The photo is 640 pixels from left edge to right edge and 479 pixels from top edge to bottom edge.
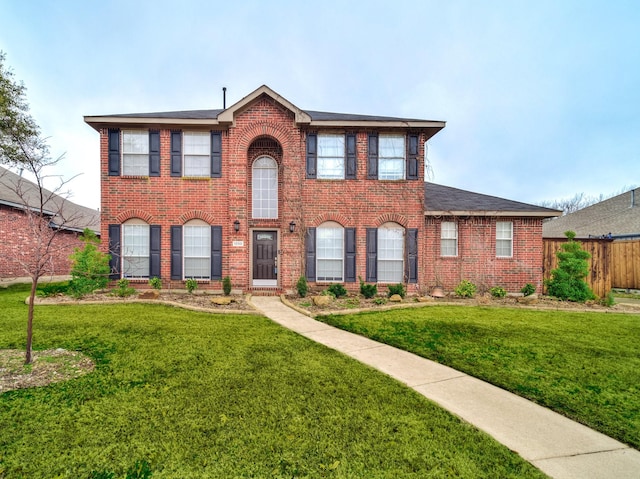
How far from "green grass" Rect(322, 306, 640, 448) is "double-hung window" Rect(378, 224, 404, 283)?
242 centimetres

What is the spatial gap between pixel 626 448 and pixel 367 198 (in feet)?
28.4

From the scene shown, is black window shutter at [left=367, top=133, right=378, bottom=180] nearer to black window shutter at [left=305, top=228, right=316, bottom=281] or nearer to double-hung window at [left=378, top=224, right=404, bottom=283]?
double-hung window at [left=378, top=224, right=404, bottom=283]

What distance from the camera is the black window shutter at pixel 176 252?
33.4 feet

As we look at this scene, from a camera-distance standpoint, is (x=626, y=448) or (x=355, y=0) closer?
(x=626, y=448)

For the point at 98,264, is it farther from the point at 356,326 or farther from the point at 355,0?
the point at 355,0

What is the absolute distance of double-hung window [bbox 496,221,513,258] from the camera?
1076 centimetres

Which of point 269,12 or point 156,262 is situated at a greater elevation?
point 269,12

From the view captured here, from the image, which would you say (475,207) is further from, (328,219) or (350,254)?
(328,219)

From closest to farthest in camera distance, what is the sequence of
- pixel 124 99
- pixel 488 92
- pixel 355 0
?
pixel 355 0, pixel 488 92, pixel 124 99

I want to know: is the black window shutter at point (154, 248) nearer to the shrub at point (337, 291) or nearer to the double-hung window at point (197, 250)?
the double-hung window at point (197, 250)

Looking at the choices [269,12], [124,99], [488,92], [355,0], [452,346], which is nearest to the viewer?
[452,346]

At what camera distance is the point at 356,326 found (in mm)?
6504

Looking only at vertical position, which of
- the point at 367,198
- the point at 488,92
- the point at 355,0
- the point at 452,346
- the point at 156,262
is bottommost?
the point at 452,346

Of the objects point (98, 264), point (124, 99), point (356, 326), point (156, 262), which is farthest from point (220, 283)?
point (124, 99)
